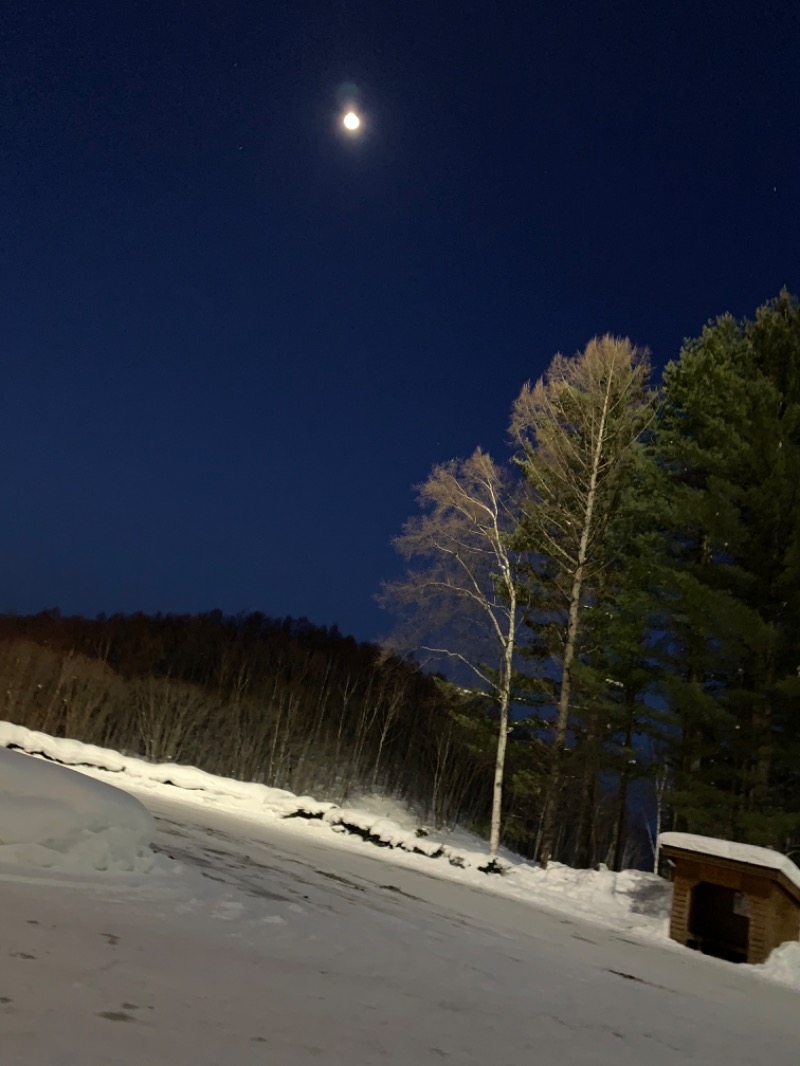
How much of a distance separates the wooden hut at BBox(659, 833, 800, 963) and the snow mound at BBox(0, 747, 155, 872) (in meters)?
8.96

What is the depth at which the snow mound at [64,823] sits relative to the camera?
5938mm

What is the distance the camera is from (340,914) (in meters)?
7.18

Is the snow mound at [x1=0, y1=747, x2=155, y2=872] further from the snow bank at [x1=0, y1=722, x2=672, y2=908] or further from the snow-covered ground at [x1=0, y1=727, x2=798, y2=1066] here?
the snow bank at [x1=0, y1=722, x2=672, y2=908]

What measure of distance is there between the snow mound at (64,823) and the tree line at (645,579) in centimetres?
1098

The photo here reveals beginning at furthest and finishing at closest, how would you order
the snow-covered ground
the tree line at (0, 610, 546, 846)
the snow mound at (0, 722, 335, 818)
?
the tree line at (0, 610, 546, 846), the snow mound at (0, 722, 335, 818), the snow-covered ground

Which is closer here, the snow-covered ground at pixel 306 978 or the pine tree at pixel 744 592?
the snow-covered ground at pixel 306 978

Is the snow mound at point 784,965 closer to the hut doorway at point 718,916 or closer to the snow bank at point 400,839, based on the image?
the snow bank at point 400,839

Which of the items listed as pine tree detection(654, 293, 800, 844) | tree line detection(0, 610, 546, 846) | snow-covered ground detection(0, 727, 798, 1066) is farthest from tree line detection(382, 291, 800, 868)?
tree line detection(0, 610, 546, 846)

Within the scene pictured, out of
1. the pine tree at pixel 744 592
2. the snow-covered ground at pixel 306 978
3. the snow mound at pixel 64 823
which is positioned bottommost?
the snow-covered ground at pixel 306 978

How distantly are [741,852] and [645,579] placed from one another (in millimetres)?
7445

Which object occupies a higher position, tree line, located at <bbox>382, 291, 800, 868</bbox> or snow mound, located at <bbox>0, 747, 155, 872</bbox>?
tree line, located at <bbox>382, 291, 800, 868</bbox>

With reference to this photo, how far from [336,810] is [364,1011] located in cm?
1643

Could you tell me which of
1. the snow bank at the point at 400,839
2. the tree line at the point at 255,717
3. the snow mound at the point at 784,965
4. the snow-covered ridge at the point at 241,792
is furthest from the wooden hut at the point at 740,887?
the tree line at the point at 255,717

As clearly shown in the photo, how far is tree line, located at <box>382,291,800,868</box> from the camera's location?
578 inches
